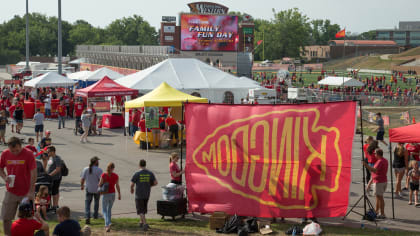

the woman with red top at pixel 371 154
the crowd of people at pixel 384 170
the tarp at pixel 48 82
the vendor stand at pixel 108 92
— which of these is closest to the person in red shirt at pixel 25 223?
the crowd of people at pixel 384 170

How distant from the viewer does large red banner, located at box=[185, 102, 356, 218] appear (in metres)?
11.2

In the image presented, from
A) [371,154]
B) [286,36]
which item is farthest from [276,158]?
[286,36]

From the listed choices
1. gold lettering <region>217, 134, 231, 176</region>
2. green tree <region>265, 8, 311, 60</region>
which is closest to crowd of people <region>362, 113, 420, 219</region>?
gold lettering <region>217, 134, 231, 176</region>

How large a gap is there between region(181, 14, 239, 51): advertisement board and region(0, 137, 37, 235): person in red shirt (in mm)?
56496

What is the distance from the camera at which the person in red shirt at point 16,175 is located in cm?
848

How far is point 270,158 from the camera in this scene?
Result: 11.6 metres

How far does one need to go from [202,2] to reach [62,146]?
50.8 metres

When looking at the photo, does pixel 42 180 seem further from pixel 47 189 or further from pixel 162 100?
pixel 162 100

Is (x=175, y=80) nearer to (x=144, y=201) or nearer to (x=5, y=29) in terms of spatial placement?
(x=144, y=201)

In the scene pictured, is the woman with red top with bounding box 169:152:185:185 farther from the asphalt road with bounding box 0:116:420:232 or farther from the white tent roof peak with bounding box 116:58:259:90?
the white tent roof peak with bounding box 116:58:259:90

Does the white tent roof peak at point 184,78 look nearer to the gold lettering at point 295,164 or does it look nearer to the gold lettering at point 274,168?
the gold lettering at point 274,168

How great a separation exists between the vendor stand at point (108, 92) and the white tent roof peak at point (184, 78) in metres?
1.13

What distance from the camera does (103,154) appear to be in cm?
2116

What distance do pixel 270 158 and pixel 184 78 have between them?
1983 cm
